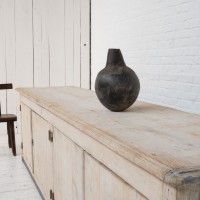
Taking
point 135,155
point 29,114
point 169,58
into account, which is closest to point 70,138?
point 135,155

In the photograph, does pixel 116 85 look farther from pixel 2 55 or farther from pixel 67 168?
pixel 2 55

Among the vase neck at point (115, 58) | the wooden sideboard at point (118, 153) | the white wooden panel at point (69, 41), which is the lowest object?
the wooden sideboard at point (118, 153)

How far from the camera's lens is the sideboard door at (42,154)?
6.48ft

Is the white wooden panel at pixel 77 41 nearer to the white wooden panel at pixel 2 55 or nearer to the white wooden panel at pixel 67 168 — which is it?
the white wooden panel at pixel 2 55

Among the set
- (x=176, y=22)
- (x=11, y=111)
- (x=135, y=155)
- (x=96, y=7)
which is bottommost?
(x=11, y=111)

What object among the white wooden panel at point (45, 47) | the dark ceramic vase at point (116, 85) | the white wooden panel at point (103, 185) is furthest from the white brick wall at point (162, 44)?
the white wooden panel at point (103, 185)

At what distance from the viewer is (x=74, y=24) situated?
14.7 feet

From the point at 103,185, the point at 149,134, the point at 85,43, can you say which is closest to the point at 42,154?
the point at 103,185

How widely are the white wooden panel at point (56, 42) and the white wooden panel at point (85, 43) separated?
27cm

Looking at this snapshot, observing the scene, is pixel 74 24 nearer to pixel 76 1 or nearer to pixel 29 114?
pixel 76 1

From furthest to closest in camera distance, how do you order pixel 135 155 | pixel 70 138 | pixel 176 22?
pixel 176 22 < pixel 70 138 < pixel 135 155

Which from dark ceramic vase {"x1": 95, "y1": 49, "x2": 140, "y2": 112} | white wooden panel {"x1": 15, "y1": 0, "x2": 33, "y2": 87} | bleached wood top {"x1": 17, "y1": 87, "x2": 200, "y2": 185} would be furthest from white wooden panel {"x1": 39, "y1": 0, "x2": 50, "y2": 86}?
dark ceramic vase {"x1": 95, "y1": 49, "x2": 140, "y2": 112}

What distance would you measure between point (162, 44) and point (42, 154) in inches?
61.6

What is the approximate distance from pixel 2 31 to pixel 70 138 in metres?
3.03
